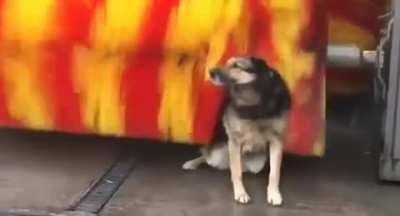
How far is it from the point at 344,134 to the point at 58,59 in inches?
46.7

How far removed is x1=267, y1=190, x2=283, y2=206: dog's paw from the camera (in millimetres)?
2736

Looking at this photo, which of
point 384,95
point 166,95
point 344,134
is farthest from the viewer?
point 344,134

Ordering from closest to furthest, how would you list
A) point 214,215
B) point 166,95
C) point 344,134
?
point 214,215 < point 166,95 < point 344,134

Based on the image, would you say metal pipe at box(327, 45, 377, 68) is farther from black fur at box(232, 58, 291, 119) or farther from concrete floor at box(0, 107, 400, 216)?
black fur at box(232, 58, 291, 119)

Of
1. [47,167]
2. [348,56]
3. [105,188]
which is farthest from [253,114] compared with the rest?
[348,56]

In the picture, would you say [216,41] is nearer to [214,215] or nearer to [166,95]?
[166,95]

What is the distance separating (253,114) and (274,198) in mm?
250

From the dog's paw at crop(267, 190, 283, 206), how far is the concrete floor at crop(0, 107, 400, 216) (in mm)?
22

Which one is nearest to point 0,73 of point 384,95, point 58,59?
point 58,59

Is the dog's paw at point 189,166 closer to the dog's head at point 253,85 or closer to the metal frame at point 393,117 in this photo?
the dog's head at point 253,85

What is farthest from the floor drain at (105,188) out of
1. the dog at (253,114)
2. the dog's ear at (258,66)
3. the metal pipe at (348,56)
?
the metal pipe at (348,56)

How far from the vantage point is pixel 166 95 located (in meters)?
2.83

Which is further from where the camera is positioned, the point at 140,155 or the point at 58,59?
the point at 140,155

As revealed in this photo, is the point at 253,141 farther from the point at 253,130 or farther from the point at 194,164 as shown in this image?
the point at 194,164
